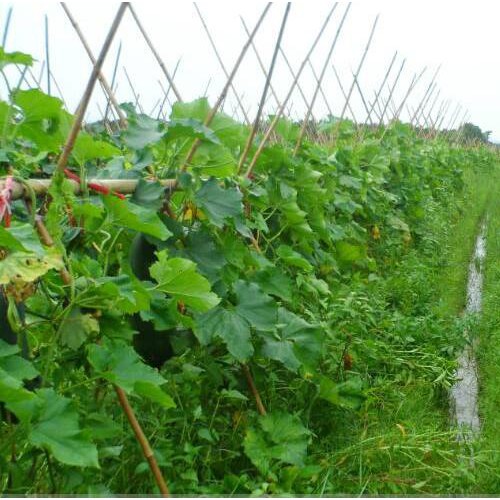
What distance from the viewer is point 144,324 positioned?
2.55m

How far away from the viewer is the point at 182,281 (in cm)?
193

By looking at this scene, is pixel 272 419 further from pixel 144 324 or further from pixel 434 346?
pixel 434 346

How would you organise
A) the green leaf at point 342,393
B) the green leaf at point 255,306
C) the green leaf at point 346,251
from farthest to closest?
the green leaf at point 346,251 → the green leaf at point 342,393 → the green leaf at point 255,306

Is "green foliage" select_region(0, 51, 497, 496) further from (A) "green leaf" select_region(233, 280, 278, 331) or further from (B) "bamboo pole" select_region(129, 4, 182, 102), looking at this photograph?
(B) "bamboo pole" select_region(129, 4, 182, 102)

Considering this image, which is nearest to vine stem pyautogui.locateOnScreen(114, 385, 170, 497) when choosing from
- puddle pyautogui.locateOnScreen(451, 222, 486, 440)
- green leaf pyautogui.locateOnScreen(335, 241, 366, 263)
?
puddle pyautogui.locateOnScreen(451, 222, 486, 440)

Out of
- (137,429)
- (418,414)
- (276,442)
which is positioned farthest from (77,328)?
(418,414)

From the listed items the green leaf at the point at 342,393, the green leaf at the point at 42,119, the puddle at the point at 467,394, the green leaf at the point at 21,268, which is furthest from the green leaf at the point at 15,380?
the puddle at the point at 467,394

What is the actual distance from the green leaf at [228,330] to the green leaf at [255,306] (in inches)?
1.7

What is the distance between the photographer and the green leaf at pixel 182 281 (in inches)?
75.4

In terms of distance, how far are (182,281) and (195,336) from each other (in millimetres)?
819

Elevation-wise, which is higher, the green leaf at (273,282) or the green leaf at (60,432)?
the green leaf at (273,282)

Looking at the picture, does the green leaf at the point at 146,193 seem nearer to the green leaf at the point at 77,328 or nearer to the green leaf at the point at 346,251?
the green leaf at the point at 77,328

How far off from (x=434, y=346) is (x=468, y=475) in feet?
5.22

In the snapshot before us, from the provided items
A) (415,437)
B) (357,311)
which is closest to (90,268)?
(415,437)
